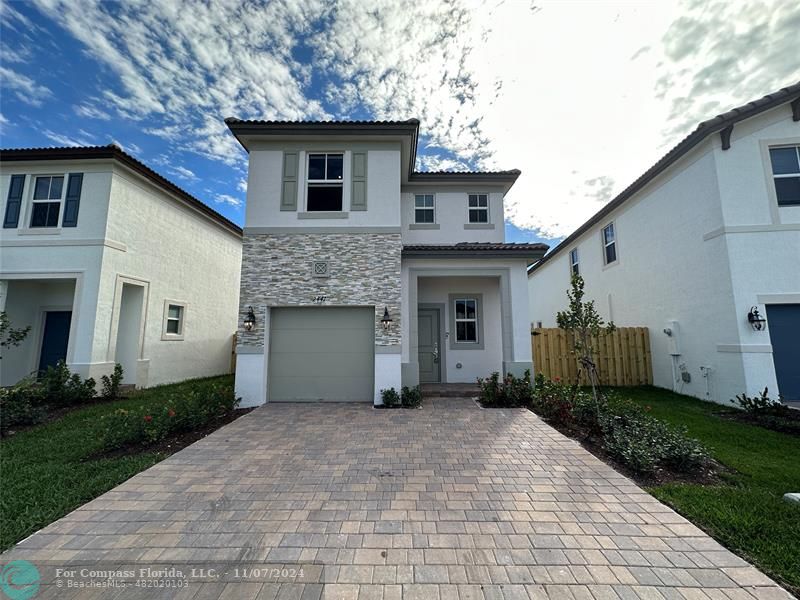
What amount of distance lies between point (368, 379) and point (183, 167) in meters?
10.4

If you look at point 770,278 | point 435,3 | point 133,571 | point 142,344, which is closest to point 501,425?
point 133,571

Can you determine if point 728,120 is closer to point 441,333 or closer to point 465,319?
point 465,319

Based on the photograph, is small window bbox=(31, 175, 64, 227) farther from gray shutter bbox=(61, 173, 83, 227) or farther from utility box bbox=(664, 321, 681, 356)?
utility box bbox=(664, 321, 681, 356)

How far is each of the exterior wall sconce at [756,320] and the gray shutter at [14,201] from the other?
19390mm

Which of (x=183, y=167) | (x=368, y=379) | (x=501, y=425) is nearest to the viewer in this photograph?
(x=501, y=425)

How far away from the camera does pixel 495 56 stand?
7512 millimetres

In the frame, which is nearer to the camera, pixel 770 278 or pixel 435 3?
pixel 435 3

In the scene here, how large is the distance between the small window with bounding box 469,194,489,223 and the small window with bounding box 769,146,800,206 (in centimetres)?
698

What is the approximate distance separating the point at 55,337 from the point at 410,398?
444 inches

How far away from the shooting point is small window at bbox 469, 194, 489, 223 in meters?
11.2

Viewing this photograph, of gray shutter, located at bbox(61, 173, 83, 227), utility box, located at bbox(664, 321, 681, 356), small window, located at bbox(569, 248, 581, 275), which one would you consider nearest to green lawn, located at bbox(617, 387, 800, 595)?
utility box, located at bbox(664, 321, 681, 356)

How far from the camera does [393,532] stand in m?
2.94

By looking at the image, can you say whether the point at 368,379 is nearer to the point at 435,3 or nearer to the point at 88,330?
the point at 88,330

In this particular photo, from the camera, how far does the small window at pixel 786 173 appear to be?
25.6ft
